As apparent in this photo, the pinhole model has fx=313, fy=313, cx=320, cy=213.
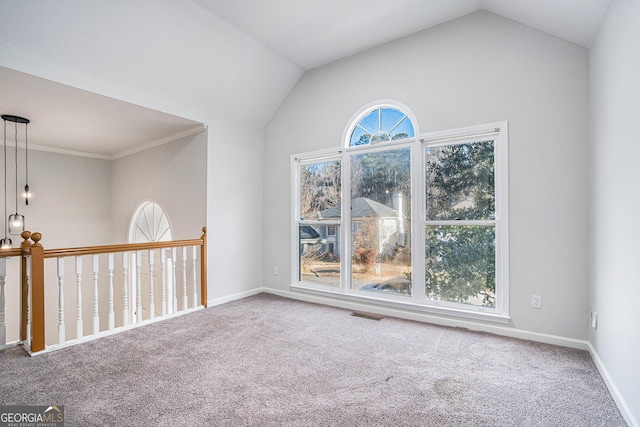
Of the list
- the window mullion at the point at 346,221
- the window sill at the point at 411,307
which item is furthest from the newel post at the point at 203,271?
the window mullion at the point at 346,221

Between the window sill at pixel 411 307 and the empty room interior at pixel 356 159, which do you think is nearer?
the empty room interior at pixel 356 159

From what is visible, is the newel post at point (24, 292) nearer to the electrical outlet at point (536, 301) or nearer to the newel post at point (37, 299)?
the newel post at point (37, 299)

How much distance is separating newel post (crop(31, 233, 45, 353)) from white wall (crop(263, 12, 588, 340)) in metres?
3.75

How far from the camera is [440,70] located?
10.8 ft

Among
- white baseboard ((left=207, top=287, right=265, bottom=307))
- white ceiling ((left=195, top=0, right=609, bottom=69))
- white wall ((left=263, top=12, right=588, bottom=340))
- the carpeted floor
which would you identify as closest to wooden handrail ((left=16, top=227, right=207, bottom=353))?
the carpeted floor

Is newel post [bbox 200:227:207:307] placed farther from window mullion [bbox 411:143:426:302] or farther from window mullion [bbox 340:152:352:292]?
window mullion [bbox 411:143:426:302]

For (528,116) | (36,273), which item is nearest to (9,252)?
(36,273)

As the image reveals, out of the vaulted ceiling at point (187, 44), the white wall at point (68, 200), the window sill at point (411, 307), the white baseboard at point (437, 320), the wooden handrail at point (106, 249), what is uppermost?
the vaulted ceiling at point (187, 44)

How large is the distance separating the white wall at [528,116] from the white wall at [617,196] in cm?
15

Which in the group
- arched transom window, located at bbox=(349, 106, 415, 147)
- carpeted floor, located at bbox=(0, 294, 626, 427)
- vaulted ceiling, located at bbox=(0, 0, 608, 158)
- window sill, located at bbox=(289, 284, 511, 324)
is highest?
vaulted ceiling, located at bbox=(0, 0, 608, 158)

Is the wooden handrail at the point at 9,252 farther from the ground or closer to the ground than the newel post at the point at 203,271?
farther from the ground

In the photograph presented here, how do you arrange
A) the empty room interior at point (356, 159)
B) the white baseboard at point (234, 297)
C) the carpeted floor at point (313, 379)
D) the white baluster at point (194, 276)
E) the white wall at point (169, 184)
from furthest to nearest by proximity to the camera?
the white wall at point (169, 184) → the white baseboard at point (234, 297) → the white baluster at point (194, 276) → the empty room interior at point (356, 159) → the carpeted floor at point (313, 379)

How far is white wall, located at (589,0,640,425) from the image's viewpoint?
66.1 inches

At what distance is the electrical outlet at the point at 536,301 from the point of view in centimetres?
279
